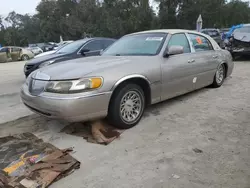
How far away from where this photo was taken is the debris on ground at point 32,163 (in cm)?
231

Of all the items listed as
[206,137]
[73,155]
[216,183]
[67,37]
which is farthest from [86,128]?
[67,37]

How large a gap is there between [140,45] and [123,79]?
1147 millimetres

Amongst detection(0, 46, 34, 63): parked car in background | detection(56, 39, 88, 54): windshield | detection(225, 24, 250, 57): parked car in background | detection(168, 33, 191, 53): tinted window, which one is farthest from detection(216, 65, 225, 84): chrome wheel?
detection(0, 46, 34, 63): parked car in background

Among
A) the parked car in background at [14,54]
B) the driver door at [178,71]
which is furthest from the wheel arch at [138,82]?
the parked car in background at [14,54]

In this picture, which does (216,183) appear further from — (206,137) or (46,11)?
(46,11)

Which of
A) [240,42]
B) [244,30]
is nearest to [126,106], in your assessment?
[240,42]

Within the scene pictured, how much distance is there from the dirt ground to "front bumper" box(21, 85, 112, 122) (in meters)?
0.41

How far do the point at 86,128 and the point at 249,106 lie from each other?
3.01 meters

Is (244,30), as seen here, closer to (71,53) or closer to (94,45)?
(94,45)

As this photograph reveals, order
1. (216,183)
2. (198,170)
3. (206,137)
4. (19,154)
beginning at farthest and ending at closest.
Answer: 1. (206,137)
2. (19,154)
3. (198,170)
4. (216,183)

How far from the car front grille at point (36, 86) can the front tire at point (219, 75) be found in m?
3.92

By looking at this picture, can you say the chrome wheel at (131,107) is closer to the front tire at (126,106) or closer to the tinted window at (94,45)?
the front tire at (126,106)

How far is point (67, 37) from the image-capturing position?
50.9 meters

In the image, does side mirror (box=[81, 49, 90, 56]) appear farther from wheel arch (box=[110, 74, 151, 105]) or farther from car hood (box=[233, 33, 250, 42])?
car hood (box=[233, 33, 250, 42])
